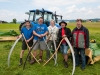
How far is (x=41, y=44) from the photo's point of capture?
22.2ft

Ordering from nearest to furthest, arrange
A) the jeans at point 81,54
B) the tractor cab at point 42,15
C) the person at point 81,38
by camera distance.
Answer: the person at point 81,38 < the jeans at point 81,54 < the tractor cab at point 42,15

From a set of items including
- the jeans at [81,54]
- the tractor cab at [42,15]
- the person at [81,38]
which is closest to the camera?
the person at [81,38]

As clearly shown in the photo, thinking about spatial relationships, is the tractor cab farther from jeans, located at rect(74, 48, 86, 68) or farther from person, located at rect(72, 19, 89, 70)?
person, located at rect(72, 19, 89, 70)

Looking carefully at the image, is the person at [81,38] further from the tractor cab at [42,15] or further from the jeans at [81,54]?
the tractor cab at [42,15]

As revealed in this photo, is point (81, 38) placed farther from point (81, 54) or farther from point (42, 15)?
point (42, 15)

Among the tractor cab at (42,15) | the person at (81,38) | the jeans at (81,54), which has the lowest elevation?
the jeans at (81,54)

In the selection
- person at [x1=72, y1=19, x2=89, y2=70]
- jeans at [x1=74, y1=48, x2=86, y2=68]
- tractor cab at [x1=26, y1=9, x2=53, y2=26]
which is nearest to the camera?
person at [x1=72, y1=19, x2=89, y2=70]

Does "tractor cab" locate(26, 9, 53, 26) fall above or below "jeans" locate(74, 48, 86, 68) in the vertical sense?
above

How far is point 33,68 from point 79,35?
2.15 m

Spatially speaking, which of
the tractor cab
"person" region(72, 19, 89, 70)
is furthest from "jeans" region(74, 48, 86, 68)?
the tractor cab

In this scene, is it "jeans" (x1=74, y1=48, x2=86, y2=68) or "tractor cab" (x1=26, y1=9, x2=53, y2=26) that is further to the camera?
"tractor cab" (x1=26, y1=9, x2=53, y2=26)

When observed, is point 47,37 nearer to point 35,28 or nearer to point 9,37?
point 35,28

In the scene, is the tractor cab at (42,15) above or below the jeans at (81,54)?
above

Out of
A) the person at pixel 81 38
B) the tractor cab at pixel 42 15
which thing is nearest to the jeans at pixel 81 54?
the person at pixel 81 38
